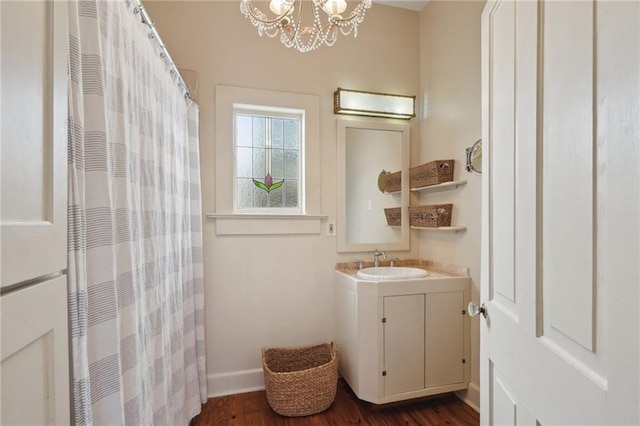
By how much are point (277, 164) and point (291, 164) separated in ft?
0.37

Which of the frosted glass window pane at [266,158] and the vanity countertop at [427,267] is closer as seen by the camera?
the vanity countertop at [427,267]

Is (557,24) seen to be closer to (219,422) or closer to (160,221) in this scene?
(160,221)

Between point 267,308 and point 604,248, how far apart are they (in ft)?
6.68

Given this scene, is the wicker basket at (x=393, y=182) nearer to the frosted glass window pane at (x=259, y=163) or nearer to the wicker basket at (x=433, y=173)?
the wicker basket at (x=433, y=173)

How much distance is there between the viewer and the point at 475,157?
1866 millimetres

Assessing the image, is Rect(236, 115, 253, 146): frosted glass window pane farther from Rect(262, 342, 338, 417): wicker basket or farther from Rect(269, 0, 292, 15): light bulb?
Rect(262, 342, 338, 417): wicker basket

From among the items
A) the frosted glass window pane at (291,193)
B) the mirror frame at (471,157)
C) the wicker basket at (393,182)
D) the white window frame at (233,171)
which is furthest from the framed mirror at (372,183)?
the mirror frame at (471,157)

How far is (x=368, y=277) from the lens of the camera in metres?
1.96

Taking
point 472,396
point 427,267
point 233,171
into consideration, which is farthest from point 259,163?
point 472,396

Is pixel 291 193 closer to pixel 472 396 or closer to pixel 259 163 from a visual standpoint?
pixel 259 163

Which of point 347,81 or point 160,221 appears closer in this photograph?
point 160,221

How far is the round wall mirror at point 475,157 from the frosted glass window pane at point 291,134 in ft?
4.13

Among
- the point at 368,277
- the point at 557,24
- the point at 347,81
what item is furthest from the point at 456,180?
the point at 557,24

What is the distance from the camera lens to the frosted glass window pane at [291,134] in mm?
2348
